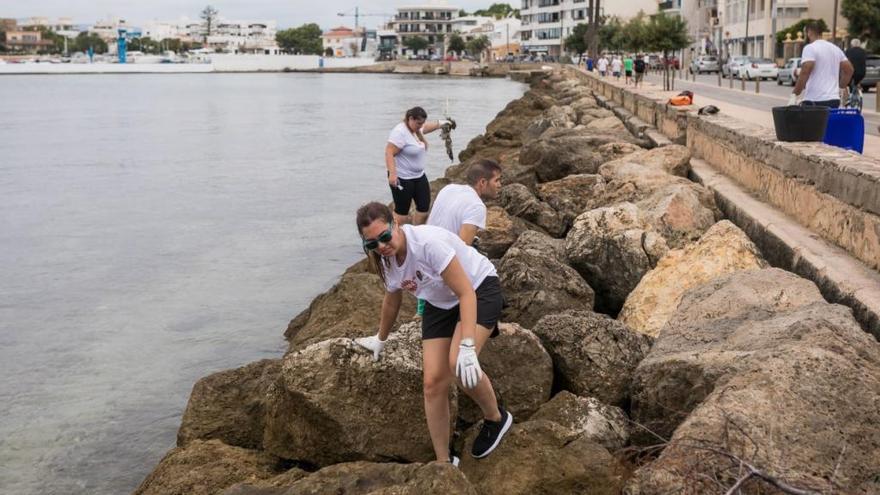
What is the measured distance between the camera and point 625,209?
852 cm

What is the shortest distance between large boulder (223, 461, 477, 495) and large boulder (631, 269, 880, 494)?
0.69m

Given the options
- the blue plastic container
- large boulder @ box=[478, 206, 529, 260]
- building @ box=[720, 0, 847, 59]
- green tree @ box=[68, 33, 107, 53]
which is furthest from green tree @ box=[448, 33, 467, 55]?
the blue plastic container

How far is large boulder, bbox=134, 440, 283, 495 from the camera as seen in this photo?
474cm

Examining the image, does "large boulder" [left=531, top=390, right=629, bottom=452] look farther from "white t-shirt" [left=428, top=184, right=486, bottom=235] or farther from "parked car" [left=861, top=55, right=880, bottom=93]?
"parked car" [left=861, top=55, right=880, bottom=93]

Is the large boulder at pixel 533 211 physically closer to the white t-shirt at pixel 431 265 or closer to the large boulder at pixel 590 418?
the large boulder at pixel 590 418

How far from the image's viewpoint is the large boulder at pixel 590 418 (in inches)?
189

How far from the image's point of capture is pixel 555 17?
394 feet

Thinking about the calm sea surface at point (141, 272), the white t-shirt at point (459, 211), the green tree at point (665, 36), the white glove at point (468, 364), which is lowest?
the calm sea surface at point (141, 272)

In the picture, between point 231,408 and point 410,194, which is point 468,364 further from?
point 410,194

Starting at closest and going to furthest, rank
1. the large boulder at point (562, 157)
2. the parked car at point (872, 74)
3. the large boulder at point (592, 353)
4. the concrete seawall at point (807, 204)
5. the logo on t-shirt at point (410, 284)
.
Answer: the logo on t-shirt at point (410, 284)
the large boulder at point (592, 353)
the concrete seawall at point (807, 204)
the large boulder at point (562, 157)
the parked car at point (872, 74)

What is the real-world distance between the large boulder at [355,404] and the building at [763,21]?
183 feet

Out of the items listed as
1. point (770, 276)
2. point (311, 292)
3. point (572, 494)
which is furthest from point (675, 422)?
point (311, 292)

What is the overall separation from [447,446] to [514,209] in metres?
6.11

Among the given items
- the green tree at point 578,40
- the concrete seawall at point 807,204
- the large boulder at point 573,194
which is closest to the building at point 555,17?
the green tree at point 578,40
